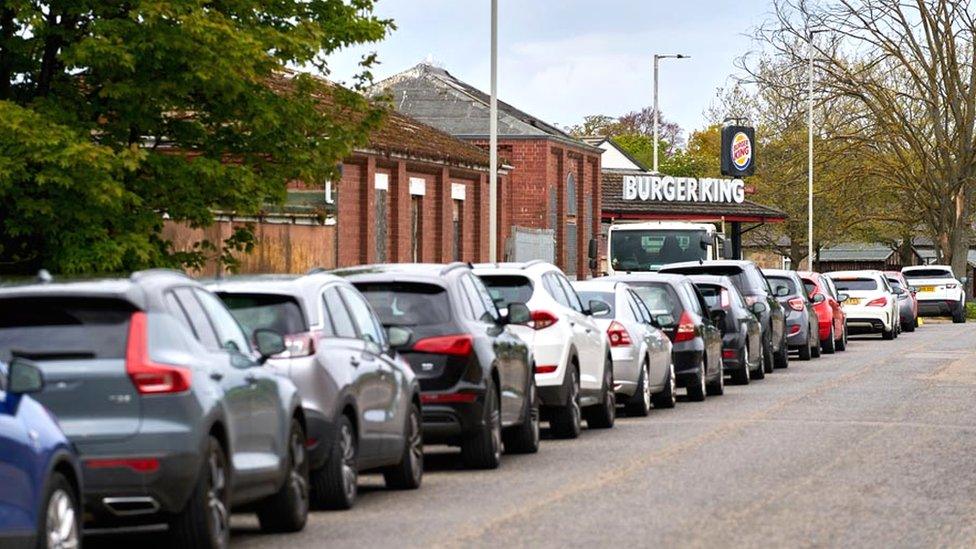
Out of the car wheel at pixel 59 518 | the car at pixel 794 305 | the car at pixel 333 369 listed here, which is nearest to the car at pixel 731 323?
the car at pixel 794 305

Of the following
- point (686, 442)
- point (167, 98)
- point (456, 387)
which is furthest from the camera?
point (167, 98)

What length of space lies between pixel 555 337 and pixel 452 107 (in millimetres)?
41795

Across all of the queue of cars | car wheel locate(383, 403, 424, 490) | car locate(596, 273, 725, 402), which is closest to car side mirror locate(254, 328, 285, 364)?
the queue of cars

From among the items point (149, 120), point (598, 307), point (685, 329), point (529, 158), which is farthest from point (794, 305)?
point (529, 158)

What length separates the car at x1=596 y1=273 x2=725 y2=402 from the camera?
2609cm

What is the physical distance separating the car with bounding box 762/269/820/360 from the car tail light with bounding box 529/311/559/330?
58.4 feet

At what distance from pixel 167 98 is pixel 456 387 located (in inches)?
261

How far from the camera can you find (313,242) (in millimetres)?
35000

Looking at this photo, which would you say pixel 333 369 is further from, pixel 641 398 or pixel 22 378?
pixel 641 398

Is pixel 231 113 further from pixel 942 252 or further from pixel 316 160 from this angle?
pixel 942 252

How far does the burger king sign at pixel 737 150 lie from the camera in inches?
3164

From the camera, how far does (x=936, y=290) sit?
67.4 meters

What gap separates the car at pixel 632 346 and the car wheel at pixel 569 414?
1936mm

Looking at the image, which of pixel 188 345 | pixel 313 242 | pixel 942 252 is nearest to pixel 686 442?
pixel 188 345
